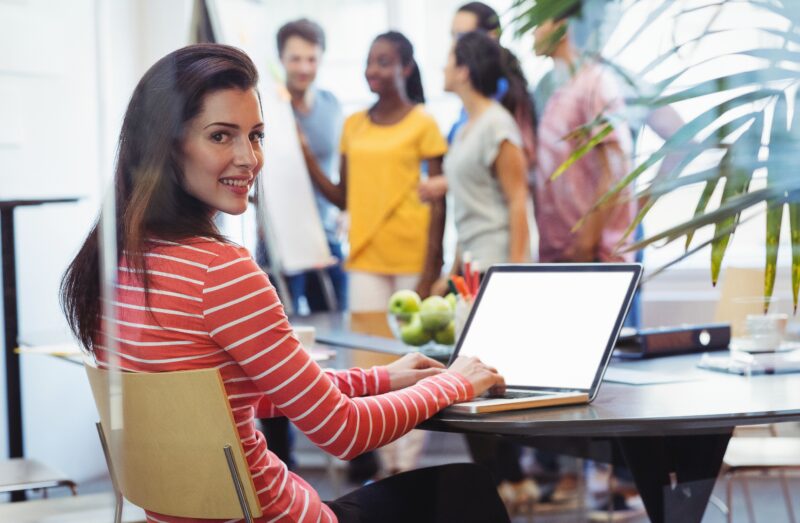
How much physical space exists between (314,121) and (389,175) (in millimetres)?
369

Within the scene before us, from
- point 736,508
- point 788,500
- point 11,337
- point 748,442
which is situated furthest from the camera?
point 736,508

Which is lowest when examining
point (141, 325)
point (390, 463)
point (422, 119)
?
point (390, 463)

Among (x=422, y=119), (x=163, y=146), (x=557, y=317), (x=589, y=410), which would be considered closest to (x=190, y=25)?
(x=163, y=146)

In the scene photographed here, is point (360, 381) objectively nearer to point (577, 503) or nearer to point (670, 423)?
point (670, 423)

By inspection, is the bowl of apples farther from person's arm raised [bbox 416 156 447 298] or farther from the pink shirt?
person's arm raised [bbox 416 156 447 298]

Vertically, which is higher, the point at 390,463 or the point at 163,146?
the point at 163,146

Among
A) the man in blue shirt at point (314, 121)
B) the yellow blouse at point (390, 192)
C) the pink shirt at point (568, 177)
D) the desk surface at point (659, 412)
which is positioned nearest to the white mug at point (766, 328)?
the desk surface at point (659, 412)

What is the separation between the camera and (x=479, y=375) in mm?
1603

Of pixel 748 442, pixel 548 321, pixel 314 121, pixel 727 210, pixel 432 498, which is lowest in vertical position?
pixel 748 442

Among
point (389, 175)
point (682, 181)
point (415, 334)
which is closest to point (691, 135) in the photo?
point (682, 181)

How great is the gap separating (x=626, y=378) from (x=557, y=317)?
6.8 inches

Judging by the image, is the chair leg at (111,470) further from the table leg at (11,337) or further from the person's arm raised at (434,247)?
the person's arm raised at (434,247)

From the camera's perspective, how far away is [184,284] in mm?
1378

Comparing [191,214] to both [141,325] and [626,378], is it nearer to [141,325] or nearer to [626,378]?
[141,325]
